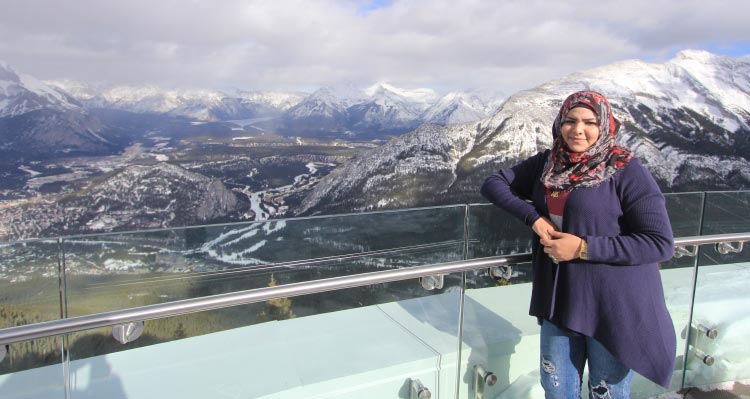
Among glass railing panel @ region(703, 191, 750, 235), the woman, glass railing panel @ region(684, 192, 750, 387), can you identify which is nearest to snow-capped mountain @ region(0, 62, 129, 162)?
glass railing panel @ region(703, 191, 750, 235)

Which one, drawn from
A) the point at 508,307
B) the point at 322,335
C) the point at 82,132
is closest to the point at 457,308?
the point at 508,307

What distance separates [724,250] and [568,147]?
61.6 inches

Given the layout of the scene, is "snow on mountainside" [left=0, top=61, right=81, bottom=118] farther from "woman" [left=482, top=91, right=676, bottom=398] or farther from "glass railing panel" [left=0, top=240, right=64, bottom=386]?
"woman" [left=482, top=91, right=676, bottom=398]

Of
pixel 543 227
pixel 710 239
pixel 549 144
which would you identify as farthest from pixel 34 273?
pixel 549 144

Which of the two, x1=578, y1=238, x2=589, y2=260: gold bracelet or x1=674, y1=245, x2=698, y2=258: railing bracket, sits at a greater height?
x1=578, y1=238, x2=589, y2=260: gold bracelet

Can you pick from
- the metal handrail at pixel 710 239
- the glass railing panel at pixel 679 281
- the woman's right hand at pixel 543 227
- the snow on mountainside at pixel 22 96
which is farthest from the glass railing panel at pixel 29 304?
the snow on mountainside at pixel 22 96

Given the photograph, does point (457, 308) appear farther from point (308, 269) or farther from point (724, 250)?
point (724, 250)

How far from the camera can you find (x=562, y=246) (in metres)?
1.57

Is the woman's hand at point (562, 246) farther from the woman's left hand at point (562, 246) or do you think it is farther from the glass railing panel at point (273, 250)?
the glass railing panel at point (273, 250)

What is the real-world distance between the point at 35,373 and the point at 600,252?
1882mm

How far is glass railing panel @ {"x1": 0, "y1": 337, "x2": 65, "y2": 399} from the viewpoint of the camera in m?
1.61

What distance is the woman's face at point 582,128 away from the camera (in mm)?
1619

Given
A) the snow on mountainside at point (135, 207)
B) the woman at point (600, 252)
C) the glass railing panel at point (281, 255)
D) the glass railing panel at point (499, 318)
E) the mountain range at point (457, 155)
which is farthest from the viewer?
the mountain range at point (457, 155)

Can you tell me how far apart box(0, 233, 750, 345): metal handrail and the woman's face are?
610 mm
